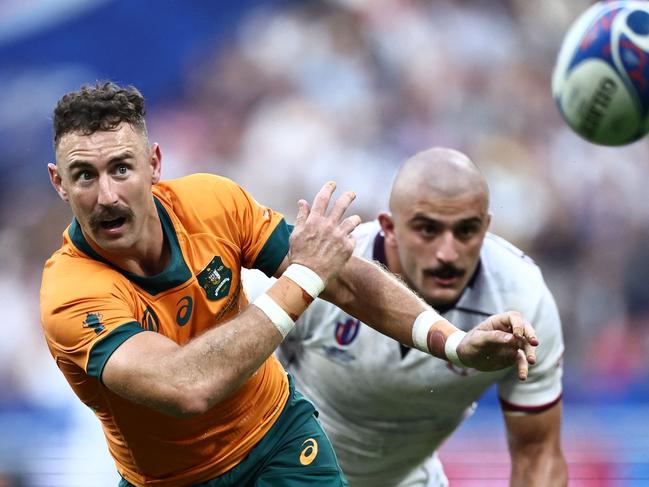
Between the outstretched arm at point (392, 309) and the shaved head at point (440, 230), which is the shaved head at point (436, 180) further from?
the outstretched arm at point (392, 309)

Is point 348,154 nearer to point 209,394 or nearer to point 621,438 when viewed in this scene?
point 621,438

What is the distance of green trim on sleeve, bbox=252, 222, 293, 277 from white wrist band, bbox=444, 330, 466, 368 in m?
0.65

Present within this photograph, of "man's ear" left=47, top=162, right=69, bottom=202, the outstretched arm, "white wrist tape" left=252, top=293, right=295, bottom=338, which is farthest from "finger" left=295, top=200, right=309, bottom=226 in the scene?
"man's ear" left=47, top=162, right=69, bottom=202

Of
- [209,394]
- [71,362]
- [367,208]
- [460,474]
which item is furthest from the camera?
[367,208]

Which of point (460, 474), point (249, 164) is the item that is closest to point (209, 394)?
point (460, 474)

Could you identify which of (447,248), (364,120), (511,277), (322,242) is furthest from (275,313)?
(364,120)

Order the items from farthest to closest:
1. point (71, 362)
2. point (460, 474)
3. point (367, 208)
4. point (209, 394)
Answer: point (367, 208) → point (460, 474) → point (71, 362) → point (209, 394)

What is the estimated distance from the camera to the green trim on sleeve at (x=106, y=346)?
3.34 meters

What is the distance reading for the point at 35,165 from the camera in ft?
28.3

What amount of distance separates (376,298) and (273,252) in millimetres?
387

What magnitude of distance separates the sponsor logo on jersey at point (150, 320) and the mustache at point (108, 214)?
1.03ft

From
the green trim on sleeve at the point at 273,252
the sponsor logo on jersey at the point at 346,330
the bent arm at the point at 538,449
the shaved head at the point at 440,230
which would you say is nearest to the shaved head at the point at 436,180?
the shaved head at the point at 440,230

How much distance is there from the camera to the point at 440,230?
491cm

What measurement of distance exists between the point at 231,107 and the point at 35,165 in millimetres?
1569
